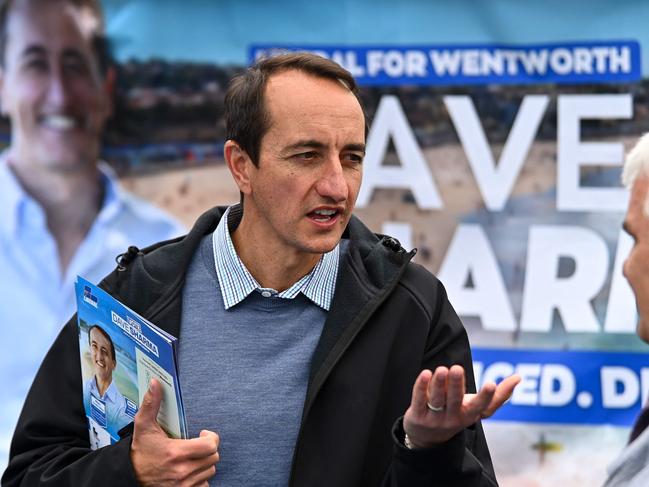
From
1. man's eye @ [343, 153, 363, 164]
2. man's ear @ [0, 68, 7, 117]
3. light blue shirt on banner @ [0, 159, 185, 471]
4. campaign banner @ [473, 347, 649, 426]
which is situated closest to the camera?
man's eye @ [343, 153, 363, 164]

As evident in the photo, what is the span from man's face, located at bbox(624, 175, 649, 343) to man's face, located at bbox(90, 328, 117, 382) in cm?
104

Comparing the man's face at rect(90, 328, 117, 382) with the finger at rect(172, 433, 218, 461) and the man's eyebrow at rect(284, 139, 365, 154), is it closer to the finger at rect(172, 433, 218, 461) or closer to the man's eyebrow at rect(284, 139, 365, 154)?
the finger at rect(172, 433, 218, 461)

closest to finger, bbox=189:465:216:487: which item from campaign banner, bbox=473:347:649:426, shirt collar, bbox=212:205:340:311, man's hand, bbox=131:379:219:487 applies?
man's hand, bbox=131:379:219:487

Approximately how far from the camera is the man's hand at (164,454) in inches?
76.0

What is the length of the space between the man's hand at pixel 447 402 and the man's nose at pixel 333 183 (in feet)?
1.53

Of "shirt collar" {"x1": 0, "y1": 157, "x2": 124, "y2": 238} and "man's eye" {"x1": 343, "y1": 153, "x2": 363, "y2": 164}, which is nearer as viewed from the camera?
"man's eye" {"x1": 343, "y1": 153, "x2": 363, "y2": 164}

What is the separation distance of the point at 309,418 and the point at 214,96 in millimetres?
2028

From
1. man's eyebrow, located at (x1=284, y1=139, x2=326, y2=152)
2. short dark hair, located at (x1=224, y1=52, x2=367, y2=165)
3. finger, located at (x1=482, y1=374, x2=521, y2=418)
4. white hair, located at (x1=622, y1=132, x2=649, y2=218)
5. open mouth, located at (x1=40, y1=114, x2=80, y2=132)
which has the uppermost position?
open mouth, located at (x1=40, y1=114, x2=80, y2=132)

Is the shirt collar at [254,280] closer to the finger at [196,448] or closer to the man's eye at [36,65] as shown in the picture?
the finger at [196,448]

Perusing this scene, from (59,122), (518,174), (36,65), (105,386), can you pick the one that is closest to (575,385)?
(518,174)

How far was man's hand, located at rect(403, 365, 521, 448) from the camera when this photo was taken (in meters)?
1.75

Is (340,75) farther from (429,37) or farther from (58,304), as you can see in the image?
(58,304)

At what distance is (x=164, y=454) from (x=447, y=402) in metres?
0.56

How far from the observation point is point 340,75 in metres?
2.18
